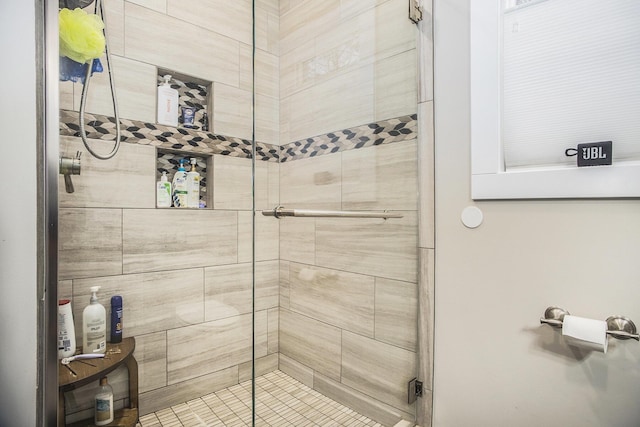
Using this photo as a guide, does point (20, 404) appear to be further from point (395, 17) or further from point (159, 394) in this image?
point (395, 17)

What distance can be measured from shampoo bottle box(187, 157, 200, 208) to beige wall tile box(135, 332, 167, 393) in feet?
1.81

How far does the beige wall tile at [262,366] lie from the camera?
976 mm

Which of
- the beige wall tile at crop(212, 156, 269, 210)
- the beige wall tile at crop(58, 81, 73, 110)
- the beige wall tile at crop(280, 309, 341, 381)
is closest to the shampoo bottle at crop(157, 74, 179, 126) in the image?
the beige wall tile at crop(212, 156, 269, 210)

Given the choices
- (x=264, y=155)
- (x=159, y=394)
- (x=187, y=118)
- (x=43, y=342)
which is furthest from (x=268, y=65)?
(x=159, y=394)

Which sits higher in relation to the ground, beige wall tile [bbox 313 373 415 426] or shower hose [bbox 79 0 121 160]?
shower hose [bbox 79 0 121 160]

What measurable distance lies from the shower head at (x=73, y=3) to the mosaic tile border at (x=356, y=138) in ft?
2.28

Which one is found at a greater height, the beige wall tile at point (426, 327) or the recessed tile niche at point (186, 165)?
the recessed tile niche at point (186, 165)

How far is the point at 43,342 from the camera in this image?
2.52 ft

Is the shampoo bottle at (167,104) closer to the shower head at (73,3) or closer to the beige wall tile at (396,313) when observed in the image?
the shower head at (73,3)

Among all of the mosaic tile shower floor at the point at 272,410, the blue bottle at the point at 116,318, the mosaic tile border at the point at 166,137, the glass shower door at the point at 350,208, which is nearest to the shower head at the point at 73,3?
the mosaic tile border at the point at 166,137

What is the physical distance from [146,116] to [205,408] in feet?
3.94

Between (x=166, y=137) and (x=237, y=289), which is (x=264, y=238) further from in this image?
(x=166, y=137)

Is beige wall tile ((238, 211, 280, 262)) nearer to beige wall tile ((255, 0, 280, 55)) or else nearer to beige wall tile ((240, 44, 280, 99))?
beige wall tile ((240, 44, 280, 99))

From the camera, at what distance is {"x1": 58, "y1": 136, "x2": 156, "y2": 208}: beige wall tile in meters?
1.06
